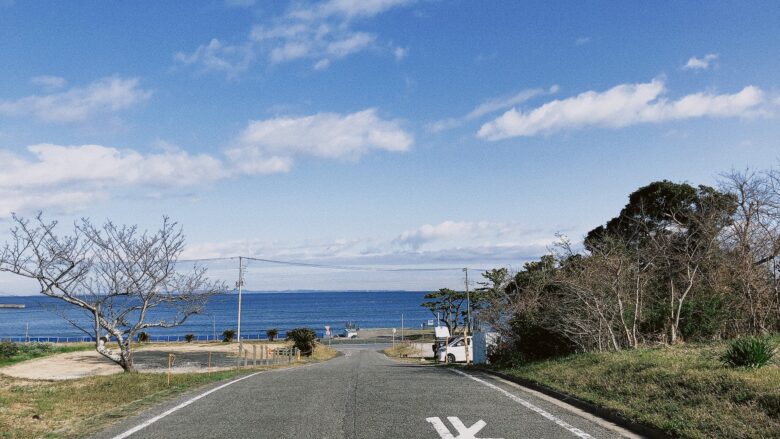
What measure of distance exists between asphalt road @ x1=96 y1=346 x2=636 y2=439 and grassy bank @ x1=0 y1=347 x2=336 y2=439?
533 millimetres

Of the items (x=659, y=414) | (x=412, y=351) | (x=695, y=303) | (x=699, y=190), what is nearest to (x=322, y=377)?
(x=659, y=414)

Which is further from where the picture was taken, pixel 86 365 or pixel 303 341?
pixel 303 341

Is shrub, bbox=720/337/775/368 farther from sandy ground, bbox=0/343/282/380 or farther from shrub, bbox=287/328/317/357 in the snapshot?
shrub, bbox=287/328/317/357

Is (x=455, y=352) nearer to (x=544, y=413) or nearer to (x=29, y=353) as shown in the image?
(x=29, y=353)

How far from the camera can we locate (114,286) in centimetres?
1709

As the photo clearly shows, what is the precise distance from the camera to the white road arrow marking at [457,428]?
695cm

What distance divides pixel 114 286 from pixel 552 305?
42.4 ft

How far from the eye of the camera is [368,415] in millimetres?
8445

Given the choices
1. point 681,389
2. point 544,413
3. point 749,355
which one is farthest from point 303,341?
point 681,389

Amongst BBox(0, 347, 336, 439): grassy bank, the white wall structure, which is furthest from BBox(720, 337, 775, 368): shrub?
the white wall structure

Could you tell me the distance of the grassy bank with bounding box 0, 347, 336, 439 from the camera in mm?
7980

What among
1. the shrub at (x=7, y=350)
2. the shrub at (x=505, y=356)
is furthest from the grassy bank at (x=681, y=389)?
the shrub at (x=7, y=350)

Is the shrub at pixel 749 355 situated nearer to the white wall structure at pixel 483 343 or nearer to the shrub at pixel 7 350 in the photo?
the white wall structure at pixel 483 343

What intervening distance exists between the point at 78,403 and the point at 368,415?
A: 18.5ft
